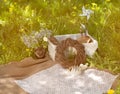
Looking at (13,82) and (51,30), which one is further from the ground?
(51,30)

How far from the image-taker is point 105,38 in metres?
5.45

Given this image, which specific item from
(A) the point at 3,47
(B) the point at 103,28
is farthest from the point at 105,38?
(A) the point at 3,47

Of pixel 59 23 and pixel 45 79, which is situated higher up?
pixel 59 23

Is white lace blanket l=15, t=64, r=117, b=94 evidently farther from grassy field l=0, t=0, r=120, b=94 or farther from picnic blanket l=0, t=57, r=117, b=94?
grassy field l=0, t=0, r=120, b=94

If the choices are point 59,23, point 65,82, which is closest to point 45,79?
point 65,82

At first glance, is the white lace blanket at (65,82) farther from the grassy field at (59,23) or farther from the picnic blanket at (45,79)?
the grassy field at (59,23)

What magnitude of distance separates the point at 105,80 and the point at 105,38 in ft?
3.45

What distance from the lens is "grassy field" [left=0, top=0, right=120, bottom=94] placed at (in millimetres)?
5113

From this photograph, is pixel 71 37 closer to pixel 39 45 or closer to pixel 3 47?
pixel 39 45

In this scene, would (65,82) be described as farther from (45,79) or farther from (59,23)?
(59,23)

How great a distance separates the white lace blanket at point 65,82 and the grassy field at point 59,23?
0.87 feet

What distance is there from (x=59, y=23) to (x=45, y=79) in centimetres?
145

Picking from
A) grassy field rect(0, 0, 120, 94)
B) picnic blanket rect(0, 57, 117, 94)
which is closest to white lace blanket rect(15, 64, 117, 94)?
picnic blanket rect(0, 57, 117, 94)

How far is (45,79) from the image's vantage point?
459 cm
